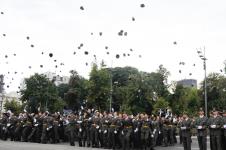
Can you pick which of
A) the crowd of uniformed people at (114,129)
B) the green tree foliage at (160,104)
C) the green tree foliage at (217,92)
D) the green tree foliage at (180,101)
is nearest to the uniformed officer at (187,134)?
the crowd of uniformed people at (114,129)

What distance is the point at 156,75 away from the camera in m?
50.7

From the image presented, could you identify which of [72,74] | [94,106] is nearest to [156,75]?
[94,106]

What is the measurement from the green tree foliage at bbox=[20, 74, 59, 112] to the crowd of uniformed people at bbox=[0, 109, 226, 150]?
41.1 m

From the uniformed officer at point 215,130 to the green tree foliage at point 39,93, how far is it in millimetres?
52500

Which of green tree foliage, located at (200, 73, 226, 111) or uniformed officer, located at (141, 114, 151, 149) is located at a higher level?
green tree foliage, located at (200, 73, 226, 111)

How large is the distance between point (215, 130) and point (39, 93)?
5362cm

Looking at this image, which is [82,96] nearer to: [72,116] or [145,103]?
[145,103]

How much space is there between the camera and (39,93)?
68.7 meters

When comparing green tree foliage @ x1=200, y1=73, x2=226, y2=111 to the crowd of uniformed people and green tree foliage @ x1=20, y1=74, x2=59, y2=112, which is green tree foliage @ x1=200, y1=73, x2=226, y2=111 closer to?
green tree foliage @ x1=20, y1=74, x2=59, y2=112

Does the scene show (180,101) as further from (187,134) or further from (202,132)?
(202,132)

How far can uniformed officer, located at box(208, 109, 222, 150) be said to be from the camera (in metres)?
17.6

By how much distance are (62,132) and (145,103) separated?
26.4 m

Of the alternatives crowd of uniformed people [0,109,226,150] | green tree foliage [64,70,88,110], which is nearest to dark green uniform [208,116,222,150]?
crowd of uniformed people [0,109,226,150]

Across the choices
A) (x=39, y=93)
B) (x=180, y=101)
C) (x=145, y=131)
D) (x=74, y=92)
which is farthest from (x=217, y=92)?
(x=145, y=131)
